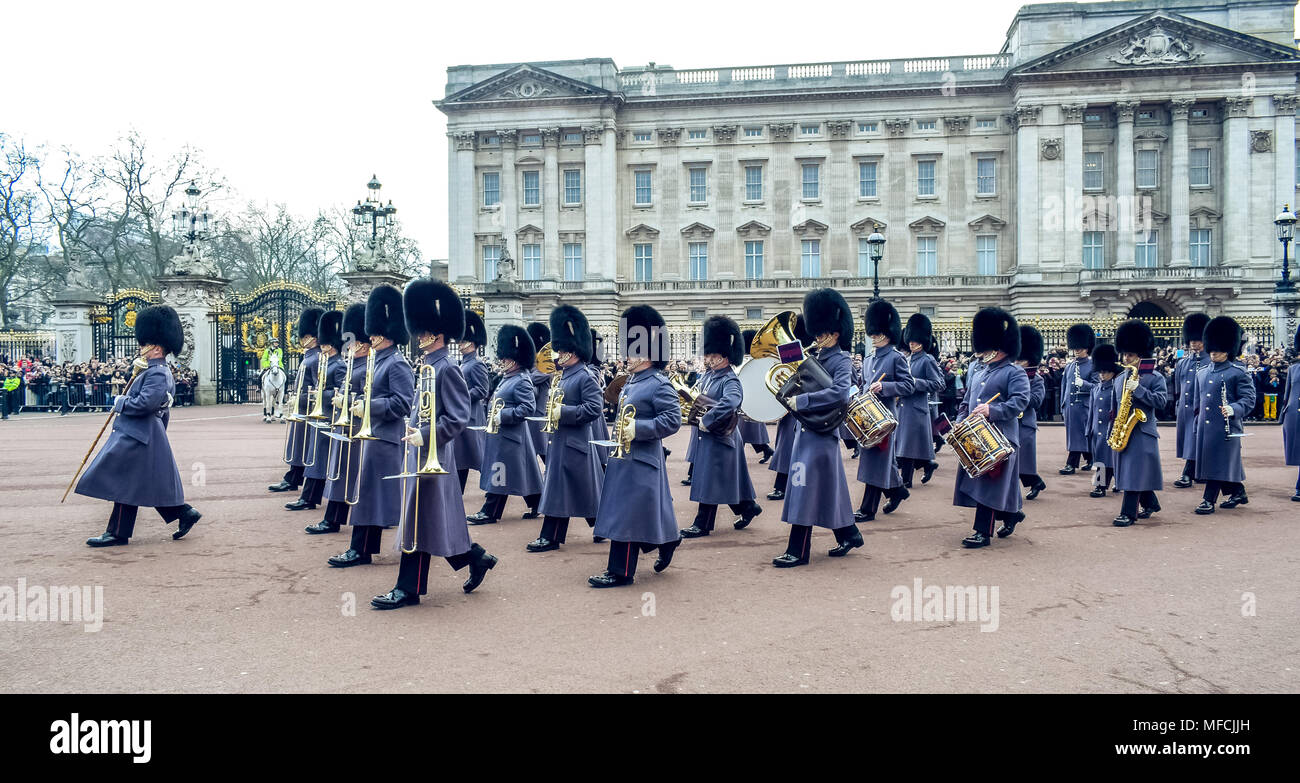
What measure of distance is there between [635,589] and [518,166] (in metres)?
45.2

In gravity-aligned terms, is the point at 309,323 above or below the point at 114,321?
below

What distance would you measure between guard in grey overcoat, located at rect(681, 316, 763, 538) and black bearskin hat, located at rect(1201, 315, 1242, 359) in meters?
5.29

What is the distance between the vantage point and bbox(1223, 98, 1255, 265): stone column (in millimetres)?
44188

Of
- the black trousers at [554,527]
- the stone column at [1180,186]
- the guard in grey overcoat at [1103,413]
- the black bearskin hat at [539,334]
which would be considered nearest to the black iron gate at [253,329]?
the black bearskin hat at [539,334]

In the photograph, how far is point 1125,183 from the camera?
45.3 m

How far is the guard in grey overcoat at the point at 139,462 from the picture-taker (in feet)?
26.3

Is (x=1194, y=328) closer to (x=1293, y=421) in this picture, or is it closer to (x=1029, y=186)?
(x=1293, y=421)

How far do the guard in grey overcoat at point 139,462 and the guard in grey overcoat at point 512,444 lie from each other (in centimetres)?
274

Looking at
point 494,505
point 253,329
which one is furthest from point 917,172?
point 494,505

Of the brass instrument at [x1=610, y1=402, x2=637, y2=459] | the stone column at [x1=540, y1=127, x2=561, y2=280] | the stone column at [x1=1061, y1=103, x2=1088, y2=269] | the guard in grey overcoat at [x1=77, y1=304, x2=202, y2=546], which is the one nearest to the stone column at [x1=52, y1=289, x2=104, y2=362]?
the guard in grey overcoat at [x1=77, y1=304, x2=202, y2=546]

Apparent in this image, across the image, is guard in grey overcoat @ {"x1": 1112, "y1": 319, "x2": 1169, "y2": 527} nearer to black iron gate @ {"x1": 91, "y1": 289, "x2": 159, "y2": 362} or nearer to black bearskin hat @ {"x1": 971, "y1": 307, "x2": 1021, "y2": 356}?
black bearskin hat @ {"x1": 971, "y1": 307, "x2": 1021, "y2": 356}

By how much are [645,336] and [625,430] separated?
0.81 metres
